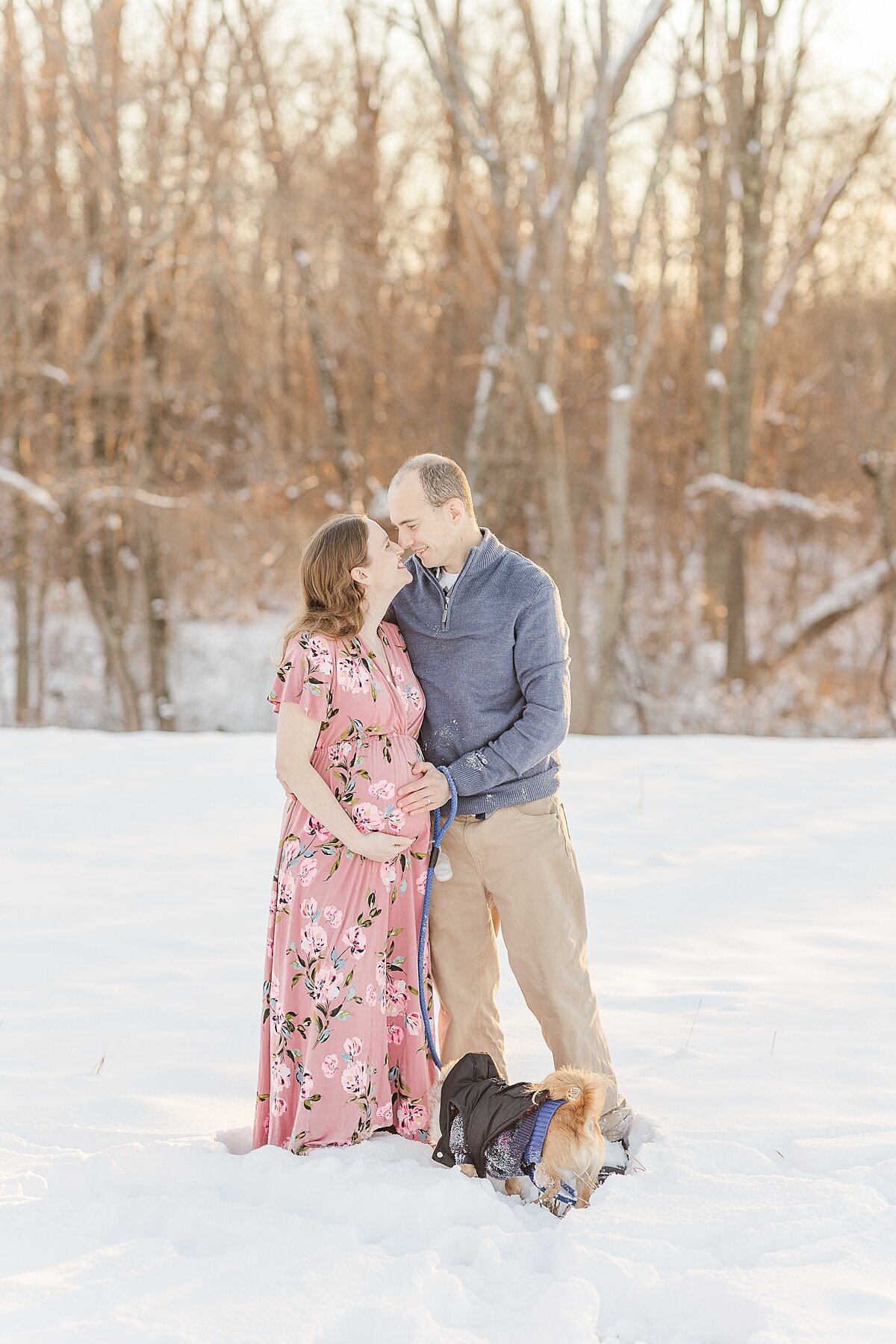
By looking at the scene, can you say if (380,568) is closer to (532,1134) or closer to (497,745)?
(497,745)

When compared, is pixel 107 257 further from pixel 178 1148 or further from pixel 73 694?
pixel 178 1148

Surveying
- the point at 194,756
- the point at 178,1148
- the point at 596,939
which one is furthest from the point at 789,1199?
the point at 194,756

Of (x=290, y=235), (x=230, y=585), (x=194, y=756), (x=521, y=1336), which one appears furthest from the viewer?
(x=230, y=585)

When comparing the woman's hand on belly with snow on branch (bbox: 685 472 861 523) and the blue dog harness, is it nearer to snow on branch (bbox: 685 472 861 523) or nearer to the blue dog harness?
the blue dog harness

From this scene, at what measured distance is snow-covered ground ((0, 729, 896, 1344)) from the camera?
2.43 meters

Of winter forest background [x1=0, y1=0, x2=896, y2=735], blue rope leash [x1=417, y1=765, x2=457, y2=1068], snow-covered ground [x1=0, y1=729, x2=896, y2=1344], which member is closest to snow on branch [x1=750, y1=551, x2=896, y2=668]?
winter forest background [x1=0, y1=0, x2=896, y2=735]

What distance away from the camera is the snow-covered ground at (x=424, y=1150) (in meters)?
2.43

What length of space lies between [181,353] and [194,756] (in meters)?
9.24

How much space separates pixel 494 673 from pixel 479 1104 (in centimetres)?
107

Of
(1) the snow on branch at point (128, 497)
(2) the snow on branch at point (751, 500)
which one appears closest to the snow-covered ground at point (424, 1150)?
(1) the snow on branch at point (128, 497)

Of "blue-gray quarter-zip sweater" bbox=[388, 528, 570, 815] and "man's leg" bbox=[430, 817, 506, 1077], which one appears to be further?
"man's leg" bbox=[430, 817, 506, 1077]

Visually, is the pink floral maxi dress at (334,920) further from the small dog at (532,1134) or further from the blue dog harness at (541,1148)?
the blue dog harness at (541,1148)

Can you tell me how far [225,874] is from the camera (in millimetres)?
6273

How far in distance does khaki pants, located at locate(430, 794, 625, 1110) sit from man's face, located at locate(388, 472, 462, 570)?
2.34 feet
